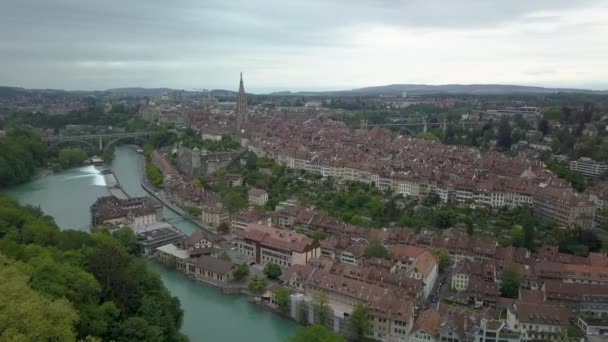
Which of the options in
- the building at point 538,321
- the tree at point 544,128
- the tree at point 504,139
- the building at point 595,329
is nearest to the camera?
the building at point 538,321

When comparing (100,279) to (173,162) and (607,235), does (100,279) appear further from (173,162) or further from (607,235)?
(173,162)

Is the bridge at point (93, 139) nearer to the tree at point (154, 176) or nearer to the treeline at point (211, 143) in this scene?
the treeline at point (211, 143)

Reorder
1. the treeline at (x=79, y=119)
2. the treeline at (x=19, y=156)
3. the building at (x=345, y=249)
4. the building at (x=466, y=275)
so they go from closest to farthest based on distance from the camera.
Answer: the building at (x=466, y=275)
the building at (x=345, y=249)
the treeline at (x=19, y=156)
the treeline at (x=79, y=119)

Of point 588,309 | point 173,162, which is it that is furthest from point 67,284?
point 173,162

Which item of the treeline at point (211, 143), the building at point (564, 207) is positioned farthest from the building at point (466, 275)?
the treeline at point (211, 143)

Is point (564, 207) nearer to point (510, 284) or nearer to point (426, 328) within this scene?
point (510, 284)

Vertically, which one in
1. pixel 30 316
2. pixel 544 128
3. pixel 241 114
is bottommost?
pixel 30 316

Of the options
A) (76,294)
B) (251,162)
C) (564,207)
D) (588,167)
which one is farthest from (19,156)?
(588,167)
